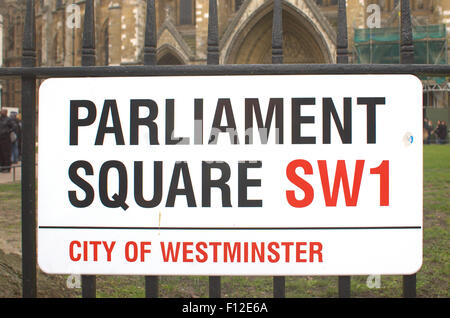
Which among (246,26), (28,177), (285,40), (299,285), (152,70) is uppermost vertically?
(246,26)

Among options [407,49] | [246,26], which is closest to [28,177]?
[407,49]

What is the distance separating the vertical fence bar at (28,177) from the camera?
78.3 inches

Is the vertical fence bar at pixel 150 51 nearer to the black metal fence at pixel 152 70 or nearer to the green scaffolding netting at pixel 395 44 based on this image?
the black metal fence at pixel 152 70

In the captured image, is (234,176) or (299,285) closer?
(234,176)

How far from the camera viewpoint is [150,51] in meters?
1.97

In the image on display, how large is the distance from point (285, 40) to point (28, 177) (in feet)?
61.1

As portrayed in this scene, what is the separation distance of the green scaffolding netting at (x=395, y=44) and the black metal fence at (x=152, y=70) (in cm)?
1661

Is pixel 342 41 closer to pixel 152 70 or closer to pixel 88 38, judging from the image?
pixel 152 70

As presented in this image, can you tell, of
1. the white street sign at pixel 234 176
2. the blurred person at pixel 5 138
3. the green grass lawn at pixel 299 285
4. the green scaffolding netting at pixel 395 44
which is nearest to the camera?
the white street sign at pixel 234 176

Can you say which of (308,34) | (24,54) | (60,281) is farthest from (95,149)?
(308,34)

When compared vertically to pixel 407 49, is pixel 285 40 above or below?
above

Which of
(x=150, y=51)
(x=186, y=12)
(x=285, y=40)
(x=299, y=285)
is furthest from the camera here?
(x=186, y=12)

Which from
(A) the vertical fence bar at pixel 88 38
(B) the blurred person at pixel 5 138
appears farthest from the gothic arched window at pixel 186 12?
(A) the vertical fence bar at pixel 88 38

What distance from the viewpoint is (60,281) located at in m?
3.21
